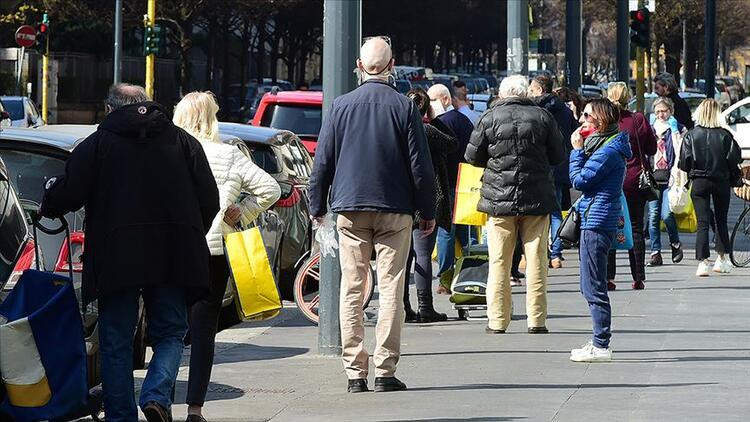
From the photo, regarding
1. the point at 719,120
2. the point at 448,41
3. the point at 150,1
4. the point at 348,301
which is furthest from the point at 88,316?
the point at 448,41

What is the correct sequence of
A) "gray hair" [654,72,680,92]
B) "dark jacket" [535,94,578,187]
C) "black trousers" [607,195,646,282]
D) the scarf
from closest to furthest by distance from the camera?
the scarf < "black trousers" [607,195,646,282] < "dark jacket" [535,94,578,187] < "gray hair" [654,72,680,92]

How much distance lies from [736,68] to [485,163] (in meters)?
139

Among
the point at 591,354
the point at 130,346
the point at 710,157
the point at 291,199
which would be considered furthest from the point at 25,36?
the point at 130,346

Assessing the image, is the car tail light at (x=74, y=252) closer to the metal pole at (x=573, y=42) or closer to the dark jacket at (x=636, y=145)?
the dark jacket at (x=636, y=145)

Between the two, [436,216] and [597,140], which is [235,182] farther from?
[436,216]

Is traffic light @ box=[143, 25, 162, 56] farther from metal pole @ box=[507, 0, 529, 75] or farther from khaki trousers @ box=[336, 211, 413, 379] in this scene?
khaki trousers @ box=[336, 211, 413, 379]

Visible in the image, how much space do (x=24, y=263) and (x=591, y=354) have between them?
409 centimetres

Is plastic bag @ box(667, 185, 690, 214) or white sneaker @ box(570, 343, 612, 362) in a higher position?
plastic bag @ box(667, 185, 690, 214)

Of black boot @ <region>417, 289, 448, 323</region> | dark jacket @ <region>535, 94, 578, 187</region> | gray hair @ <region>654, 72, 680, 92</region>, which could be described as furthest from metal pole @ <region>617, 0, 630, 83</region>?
black boot @ <region>417, 289, 448, 323</region>

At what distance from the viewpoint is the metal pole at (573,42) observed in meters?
31.2

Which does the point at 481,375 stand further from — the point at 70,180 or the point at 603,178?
the point at 70,180

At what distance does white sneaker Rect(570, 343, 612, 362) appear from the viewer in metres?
9.83

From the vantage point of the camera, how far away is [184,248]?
717 cm

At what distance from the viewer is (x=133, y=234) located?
7.06 m
